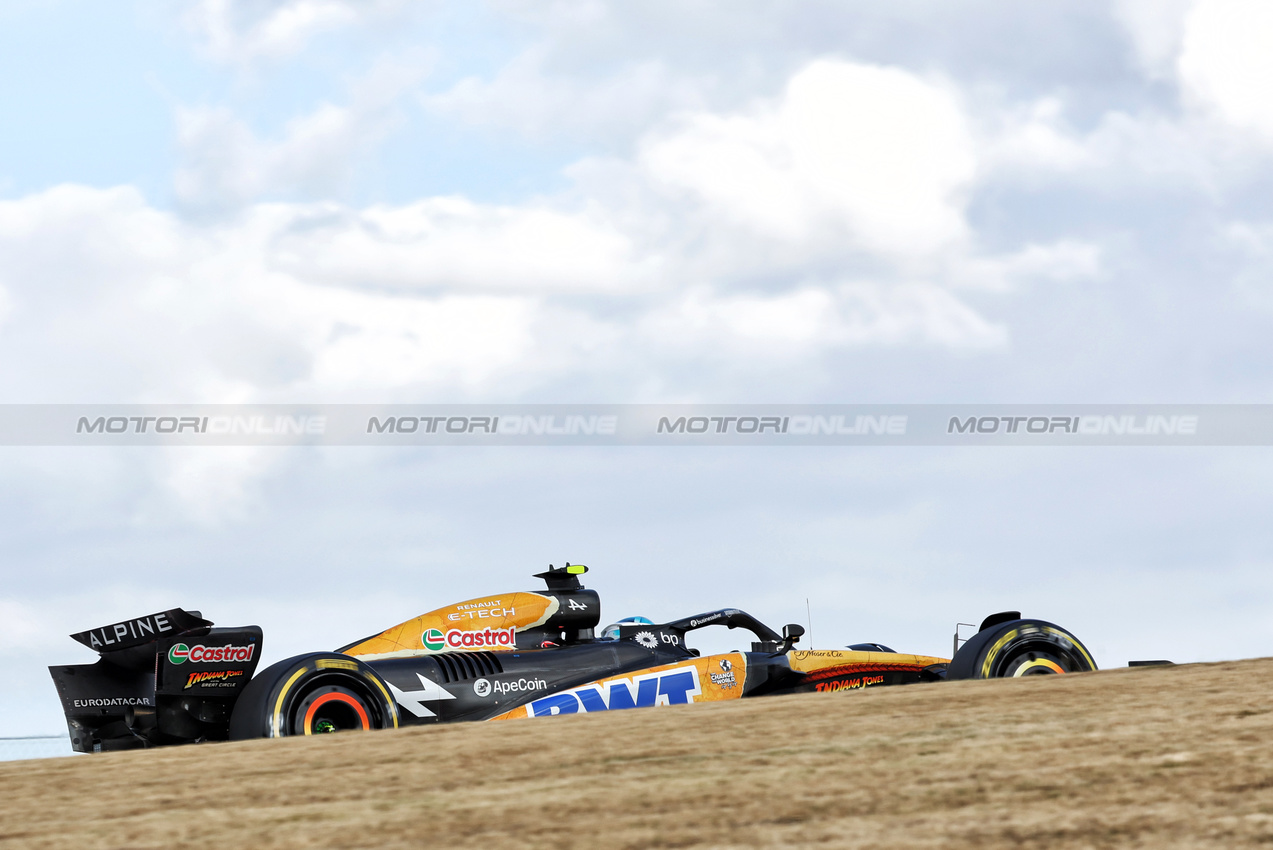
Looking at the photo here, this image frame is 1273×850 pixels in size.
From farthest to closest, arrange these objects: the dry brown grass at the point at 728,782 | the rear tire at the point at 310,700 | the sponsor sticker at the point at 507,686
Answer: the sponsor sticker at the point at 507,686, the rear tire at the point at 310,700, the dry brown grass at the point at 728,782

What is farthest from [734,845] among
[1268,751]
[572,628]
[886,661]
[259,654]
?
[886,661]

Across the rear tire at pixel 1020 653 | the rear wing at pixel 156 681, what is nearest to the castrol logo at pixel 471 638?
the rear wing at pixel 156 681

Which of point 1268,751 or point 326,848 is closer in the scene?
point 326,848

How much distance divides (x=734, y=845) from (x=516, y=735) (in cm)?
156

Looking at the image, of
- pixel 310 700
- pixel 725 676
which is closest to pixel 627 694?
pixel 725 676

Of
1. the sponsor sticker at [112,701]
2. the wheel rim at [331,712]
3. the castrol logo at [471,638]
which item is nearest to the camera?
the wheel rim at [331,712]

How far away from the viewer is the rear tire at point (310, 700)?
5.99 meters

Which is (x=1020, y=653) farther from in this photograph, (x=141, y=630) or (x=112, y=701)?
(x=112, y=701)

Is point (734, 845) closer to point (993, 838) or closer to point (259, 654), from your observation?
point (993, 838)

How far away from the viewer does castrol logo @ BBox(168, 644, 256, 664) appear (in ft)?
22.1

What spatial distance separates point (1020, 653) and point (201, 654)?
4.60m

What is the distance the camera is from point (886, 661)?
1035 centimetres

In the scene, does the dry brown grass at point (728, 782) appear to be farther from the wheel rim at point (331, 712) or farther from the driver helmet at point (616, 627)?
the driver helmet at point (616, 627)

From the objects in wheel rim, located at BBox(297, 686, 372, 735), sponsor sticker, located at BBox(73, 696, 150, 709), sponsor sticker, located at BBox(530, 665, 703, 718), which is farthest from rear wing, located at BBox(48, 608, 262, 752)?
sponsor sticker, located at BBox(530, 665, 703, 718)
